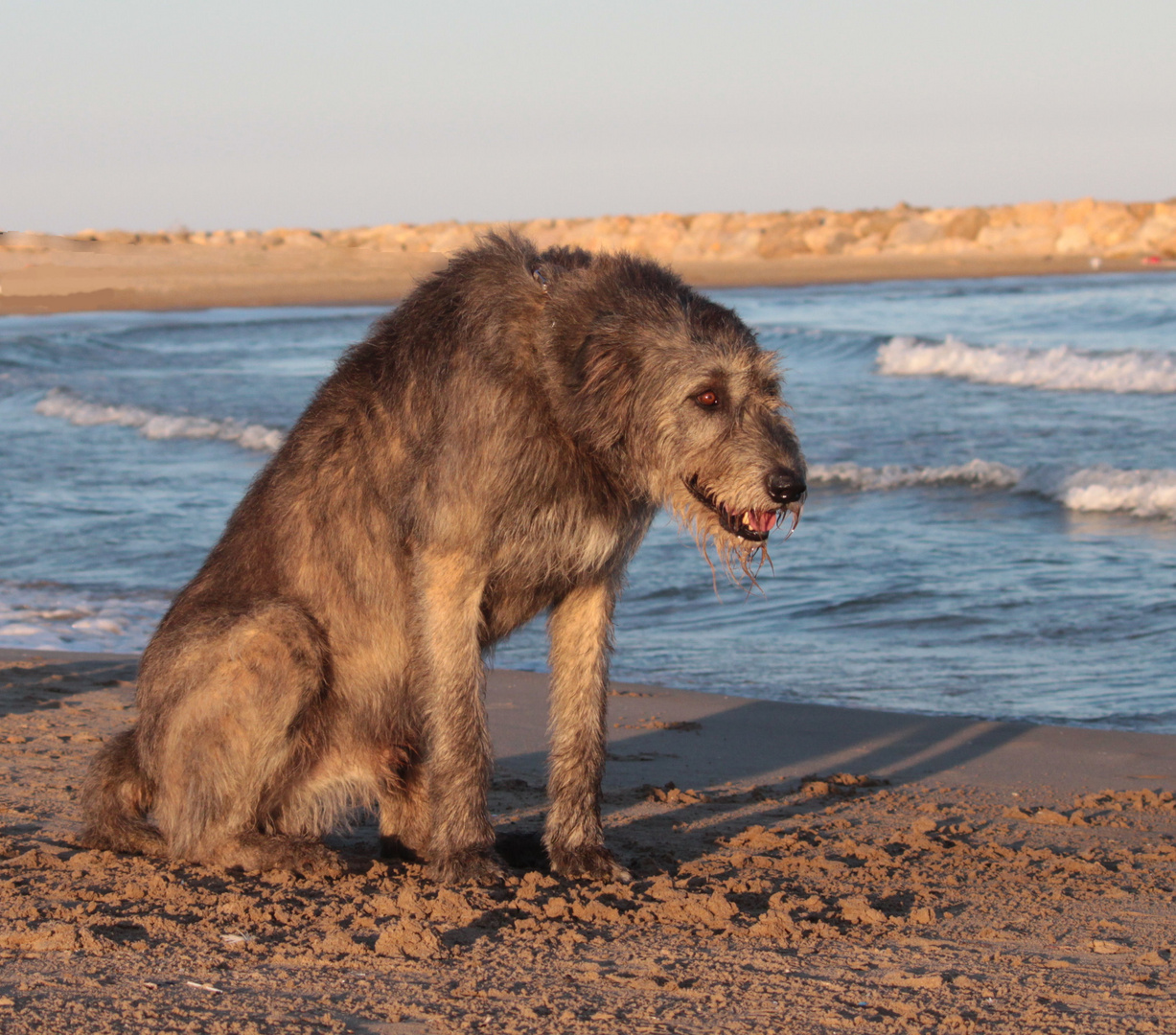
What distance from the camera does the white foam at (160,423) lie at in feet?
56.4

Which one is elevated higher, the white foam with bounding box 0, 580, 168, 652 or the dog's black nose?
the dog's black nose

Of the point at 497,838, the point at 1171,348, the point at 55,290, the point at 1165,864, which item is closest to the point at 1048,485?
the point at 1165,864

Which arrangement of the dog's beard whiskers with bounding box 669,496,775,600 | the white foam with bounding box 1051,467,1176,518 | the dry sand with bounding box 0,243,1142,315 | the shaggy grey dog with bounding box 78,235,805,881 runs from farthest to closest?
the dry sand with bounding box 0,243,1142,315 → the white foam with bounding box 1051,467,1176,518 → the dog's beard whiskers with bounding box 669,496,775,600 → the shaggy grey dog with bounding box 78,235,805,881

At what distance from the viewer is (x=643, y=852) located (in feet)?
16.3

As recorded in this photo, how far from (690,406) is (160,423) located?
15624 mm

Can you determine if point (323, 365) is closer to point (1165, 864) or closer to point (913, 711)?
point (913, 711)

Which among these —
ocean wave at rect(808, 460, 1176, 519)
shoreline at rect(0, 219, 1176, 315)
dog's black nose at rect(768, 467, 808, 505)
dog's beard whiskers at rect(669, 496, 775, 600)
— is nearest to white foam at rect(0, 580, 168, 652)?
dog's beard whiskers at rect(669, 496, 775, 600)

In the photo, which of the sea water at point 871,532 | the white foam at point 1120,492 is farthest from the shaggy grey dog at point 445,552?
the white foam at point 1120,492

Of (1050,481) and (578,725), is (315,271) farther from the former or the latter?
(578,725)

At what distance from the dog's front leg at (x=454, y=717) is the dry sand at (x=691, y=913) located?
174 mm

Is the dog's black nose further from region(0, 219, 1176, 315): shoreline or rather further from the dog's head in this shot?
region(0, 219, 1176, 315): shoreline

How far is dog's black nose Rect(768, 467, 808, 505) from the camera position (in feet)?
13.5

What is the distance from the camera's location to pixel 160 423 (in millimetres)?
18547

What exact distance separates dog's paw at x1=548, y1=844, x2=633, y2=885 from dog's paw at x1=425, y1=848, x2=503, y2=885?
0.85 feet
